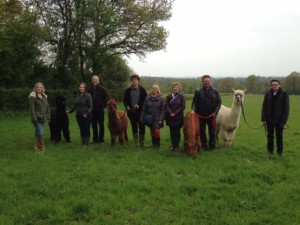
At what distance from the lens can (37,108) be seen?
9.48 m

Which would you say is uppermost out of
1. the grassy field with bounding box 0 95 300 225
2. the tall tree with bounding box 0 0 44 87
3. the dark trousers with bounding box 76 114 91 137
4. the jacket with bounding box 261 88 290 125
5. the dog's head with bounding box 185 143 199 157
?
the tall tree with bounding box 0 0 44 87

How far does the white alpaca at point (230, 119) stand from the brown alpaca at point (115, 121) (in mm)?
2859

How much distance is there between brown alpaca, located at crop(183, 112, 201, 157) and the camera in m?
8.37

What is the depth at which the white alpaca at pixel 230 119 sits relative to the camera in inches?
370

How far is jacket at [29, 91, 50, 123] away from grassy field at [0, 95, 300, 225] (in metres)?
0.95

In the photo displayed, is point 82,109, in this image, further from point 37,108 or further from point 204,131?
point 204,131

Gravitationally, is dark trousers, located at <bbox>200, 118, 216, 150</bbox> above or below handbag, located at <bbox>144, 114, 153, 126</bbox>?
below

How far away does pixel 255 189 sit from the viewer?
6.07m

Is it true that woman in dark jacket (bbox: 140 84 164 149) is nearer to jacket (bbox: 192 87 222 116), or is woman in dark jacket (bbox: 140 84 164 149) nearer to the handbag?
the handbag

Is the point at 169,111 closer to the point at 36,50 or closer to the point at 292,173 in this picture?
the point at 292,173

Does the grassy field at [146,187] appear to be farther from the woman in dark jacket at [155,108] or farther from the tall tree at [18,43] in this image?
the tall tree at [18,43]

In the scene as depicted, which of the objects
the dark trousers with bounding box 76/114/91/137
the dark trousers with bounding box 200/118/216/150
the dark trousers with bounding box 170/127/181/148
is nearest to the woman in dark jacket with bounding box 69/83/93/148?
the dark trousers with bounding box 76/114/91/137

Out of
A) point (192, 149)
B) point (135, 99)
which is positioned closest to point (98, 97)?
point (135, 99)

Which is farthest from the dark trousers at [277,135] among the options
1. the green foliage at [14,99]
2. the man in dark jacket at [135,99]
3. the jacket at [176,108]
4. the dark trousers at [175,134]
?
the green foliage at [14,99]
